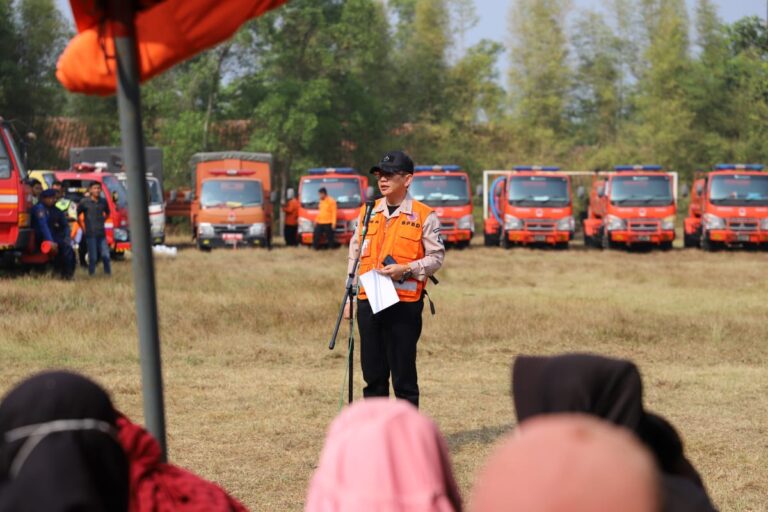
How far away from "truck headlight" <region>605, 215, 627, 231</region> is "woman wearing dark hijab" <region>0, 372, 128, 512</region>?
107ft

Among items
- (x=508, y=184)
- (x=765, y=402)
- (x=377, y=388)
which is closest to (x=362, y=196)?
(x=508, y=184)

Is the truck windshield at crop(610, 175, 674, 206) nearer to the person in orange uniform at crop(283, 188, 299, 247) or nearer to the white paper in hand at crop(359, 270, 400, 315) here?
the person in orange uniform at crop(283, 188, 299, 247)

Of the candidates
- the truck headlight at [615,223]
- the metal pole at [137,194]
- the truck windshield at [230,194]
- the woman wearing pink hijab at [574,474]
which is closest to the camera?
the woman wearing pink hijab at [574,474]

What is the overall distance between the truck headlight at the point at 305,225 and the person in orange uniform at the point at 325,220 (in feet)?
1.60

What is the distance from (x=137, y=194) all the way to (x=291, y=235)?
118 ft

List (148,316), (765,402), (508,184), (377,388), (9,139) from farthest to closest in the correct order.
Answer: (508,184)
(9,139)
(765,402)
(377,388)
(148,316)

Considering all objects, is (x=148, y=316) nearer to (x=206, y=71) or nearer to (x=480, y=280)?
(x=480, y=280)

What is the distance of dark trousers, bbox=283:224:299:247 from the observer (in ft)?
128

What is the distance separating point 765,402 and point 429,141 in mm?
52930

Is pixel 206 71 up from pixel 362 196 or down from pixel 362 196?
up

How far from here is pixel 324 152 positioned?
5822cm

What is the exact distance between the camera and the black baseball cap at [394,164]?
782cm

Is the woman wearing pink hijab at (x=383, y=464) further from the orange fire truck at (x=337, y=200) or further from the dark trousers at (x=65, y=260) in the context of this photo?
the orange fire truck at (x=337, y=200)

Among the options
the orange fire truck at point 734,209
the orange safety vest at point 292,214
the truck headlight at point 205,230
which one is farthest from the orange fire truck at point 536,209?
the truck headlight at point 205,230
